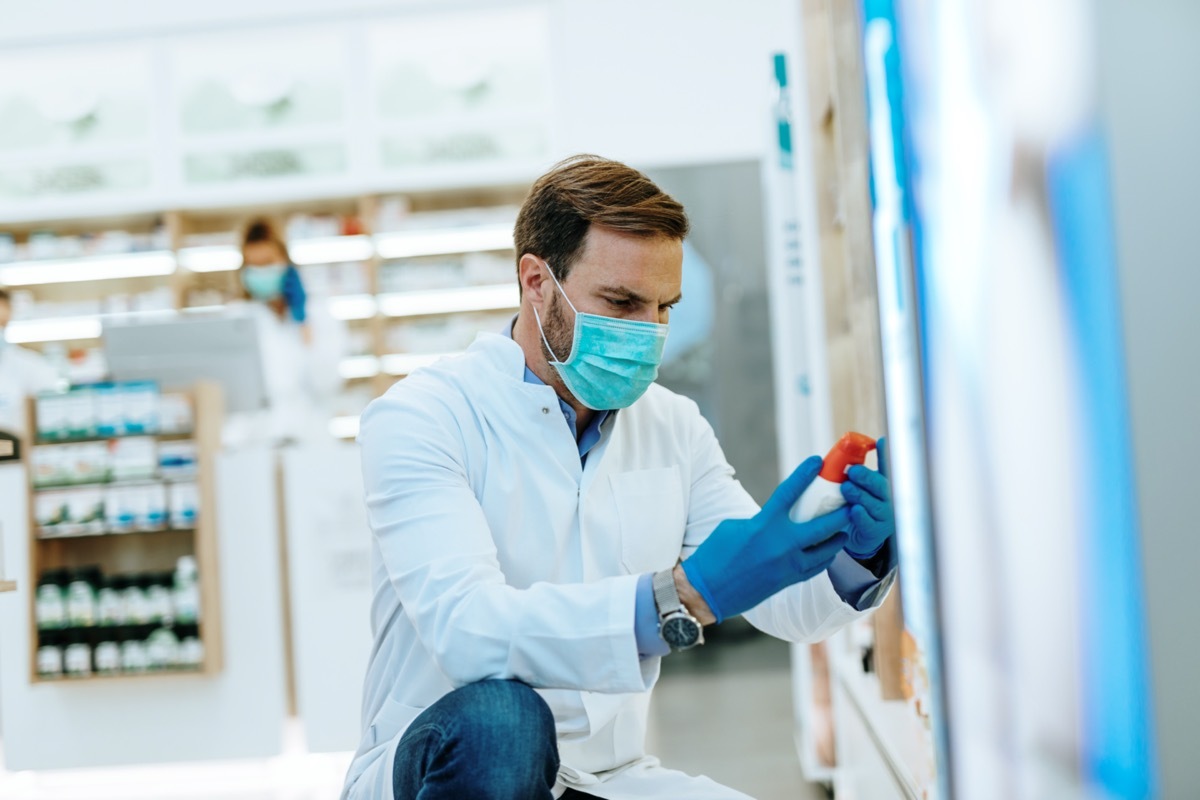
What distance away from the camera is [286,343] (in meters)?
4.55

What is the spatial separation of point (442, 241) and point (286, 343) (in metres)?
1.49

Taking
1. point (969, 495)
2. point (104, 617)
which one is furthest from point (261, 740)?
point (969, 495)

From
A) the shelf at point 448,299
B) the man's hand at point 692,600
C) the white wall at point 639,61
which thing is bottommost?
A: the man's hand at point 692,600

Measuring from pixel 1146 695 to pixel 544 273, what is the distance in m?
0.99

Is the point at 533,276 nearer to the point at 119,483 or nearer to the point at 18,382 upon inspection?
the point at 119,483

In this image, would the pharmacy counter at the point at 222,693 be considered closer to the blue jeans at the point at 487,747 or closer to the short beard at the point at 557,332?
the short beard at the point at 557,332

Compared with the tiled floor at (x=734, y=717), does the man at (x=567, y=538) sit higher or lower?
higher

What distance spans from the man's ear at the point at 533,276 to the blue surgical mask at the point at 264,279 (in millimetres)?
3218

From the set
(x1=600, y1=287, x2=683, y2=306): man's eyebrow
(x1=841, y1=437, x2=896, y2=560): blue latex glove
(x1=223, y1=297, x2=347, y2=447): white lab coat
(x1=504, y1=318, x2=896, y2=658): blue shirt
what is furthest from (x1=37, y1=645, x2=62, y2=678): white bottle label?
(x1=841, y1=437, x2=896, y2=560): blue latex glove

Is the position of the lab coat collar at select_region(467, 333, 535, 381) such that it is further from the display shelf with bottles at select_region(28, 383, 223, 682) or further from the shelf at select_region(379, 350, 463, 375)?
the shelf at select_region(379, 350, 463, 375)

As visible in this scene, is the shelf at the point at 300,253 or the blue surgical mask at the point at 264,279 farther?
the shelf at the point at 300,253

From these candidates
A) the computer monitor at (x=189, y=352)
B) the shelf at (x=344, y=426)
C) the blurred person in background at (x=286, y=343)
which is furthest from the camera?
the shelf at (x=344, y=426)

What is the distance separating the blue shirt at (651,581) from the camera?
1074 millimetres

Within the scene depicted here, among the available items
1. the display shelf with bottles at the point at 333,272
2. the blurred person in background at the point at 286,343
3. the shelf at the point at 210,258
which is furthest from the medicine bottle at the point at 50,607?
the shelf at the point at 210,258
